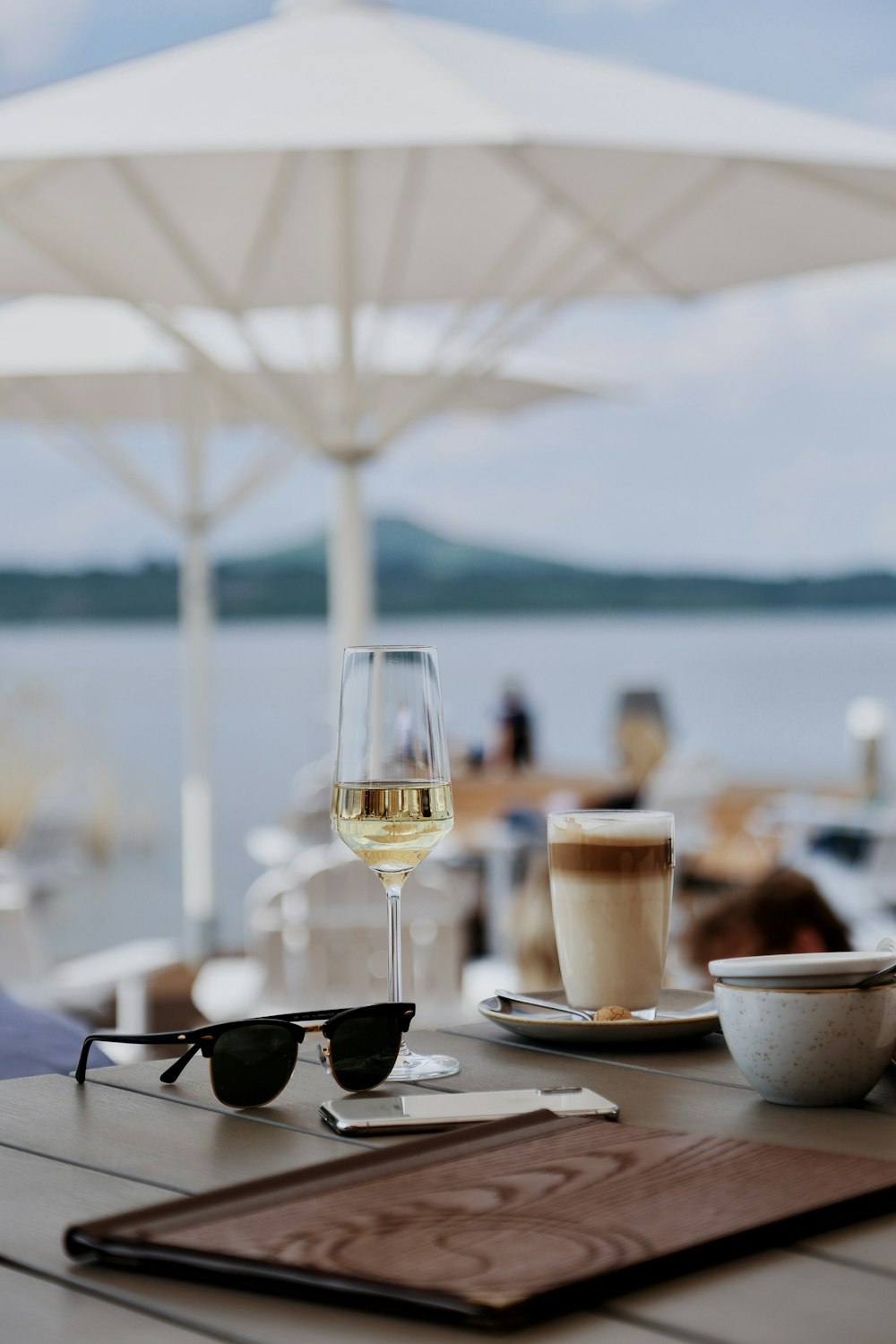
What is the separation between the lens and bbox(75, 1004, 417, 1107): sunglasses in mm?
1071

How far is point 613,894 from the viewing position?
1251mm

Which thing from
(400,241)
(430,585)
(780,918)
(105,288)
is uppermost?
(430,585)

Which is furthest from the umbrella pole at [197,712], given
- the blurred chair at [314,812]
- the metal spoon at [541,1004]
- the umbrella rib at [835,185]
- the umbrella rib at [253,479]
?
the metal spoon at [541,1004]

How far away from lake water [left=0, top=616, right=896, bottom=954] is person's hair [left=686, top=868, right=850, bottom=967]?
742cm

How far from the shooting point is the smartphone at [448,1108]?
3.26 ft

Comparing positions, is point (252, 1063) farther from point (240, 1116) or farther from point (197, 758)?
point (197, 758)

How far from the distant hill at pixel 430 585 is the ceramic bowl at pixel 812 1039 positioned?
111 ft

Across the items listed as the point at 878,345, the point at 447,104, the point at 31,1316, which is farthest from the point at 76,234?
the point at 878,345

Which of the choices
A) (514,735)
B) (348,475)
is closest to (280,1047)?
(348,475)

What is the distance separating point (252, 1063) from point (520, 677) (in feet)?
52.9

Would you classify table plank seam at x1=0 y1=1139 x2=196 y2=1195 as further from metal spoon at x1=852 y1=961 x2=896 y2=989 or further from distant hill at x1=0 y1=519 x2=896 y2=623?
distant hill at x1=0 y1=519 x2=896 y2=623

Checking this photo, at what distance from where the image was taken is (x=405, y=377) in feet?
20.3

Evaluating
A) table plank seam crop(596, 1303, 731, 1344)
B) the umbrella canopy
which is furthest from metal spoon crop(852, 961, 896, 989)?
the umbrella canopy

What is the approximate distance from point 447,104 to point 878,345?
33197mm
